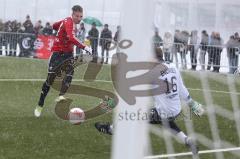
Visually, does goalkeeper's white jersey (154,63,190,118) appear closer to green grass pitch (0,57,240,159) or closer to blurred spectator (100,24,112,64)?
green grass pitch (0,57,240,159)

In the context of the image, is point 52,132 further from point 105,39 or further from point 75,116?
point 105,39

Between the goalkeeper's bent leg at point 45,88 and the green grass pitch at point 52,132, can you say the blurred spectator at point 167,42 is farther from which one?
the goalkeeper's bent leg at point 45,88

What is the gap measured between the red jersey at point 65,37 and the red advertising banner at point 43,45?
16503 mm

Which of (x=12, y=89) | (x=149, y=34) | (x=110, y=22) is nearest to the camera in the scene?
(x=149, y=34)

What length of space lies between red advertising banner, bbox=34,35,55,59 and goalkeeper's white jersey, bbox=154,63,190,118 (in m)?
20.2

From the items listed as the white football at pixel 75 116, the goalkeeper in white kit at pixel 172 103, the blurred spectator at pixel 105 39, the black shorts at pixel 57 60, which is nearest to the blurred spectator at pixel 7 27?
the blurred spectator at pixel 105 39

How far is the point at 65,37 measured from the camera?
12484 mm

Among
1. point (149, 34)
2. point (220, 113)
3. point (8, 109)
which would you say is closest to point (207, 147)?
point (220, 113)

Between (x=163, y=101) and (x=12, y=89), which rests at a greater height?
(x=163, y=101)

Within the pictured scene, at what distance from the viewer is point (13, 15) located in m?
35.7

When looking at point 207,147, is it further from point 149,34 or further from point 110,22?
point 110,22

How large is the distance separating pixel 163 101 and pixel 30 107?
5163mm

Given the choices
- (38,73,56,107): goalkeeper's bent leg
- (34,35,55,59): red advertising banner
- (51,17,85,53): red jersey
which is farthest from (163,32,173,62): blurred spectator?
(34,35,55,59): red advertising banner

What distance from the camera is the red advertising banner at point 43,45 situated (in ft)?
95.2
